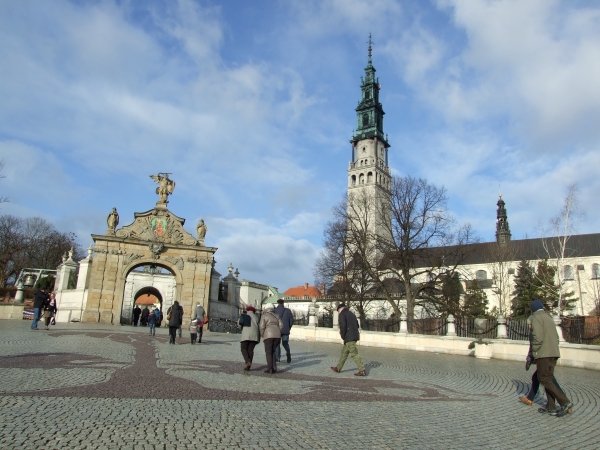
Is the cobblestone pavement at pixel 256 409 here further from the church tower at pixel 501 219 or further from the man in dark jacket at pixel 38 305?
the church tower at pixel 501 219

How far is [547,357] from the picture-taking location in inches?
286

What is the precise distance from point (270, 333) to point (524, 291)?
47.8 meters

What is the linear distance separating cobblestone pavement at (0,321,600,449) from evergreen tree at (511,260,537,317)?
41289mm

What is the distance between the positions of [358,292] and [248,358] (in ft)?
99.3

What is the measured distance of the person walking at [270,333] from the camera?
1034cm

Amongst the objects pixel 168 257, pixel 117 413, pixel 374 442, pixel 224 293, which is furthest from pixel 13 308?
pixel 374 442

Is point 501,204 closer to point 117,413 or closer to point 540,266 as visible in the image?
point 540,266

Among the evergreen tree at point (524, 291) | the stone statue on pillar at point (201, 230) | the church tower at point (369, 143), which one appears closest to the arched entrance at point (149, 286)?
the stone statue on pillar at point (201, 230)

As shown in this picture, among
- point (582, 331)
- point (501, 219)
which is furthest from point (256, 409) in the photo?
point (501, 219)

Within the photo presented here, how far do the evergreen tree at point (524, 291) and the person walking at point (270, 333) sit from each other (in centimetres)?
4364

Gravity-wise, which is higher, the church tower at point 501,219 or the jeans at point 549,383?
the church tower at point 501,219

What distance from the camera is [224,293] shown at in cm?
3909

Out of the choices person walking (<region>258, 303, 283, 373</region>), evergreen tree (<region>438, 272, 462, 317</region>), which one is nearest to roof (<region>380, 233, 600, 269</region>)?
evergreen tree (<region>438, 272, 462, 317</region>)

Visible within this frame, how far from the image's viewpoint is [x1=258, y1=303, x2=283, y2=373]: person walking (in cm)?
1034
